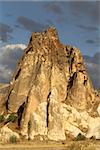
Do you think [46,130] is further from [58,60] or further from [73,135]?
[58,60]

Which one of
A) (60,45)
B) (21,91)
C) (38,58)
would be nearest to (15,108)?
(21,91)

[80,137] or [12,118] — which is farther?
[12,118]

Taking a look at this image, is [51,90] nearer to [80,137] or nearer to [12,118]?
[12,118]

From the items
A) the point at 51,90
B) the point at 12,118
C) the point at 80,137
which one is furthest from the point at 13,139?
the point at 51,90

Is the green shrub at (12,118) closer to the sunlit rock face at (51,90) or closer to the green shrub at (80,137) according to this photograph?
the sunlit rock face at (51,90)

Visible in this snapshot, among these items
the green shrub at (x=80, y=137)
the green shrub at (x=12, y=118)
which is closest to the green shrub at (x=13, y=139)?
the green shrub at (x=12, y=118)

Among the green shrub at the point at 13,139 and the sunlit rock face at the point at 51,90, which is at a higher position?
the sunlit rock face at the point at 51,90

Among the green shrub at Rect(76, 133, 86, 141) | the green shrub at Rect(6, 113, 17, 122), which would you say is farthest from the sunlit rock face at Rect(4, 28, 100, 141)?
the green shrub at Rect(6, 113, 17, 122)

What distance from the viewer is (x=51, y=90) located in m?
107

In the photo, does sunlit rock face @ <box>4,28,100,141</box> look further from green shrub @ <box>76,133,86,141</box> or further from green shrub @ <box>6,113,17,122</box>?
green shrub @ <box>6,113,17,122</box>

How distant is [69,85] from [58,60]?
661 centimetres

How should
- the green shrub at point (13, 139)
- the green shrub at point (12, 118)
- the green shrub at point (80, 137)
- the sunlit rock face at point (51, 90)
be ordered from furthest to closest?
the green shrub at point (12, 118)
the sunlit rock face at point (51, 90)
the green shrub at point (80, 137)
the green shrub at point (13, 139)

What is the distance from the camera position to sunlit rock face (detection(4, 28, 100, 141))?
101 meters

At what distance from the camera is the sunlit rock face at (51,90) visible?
101250 millimetres
